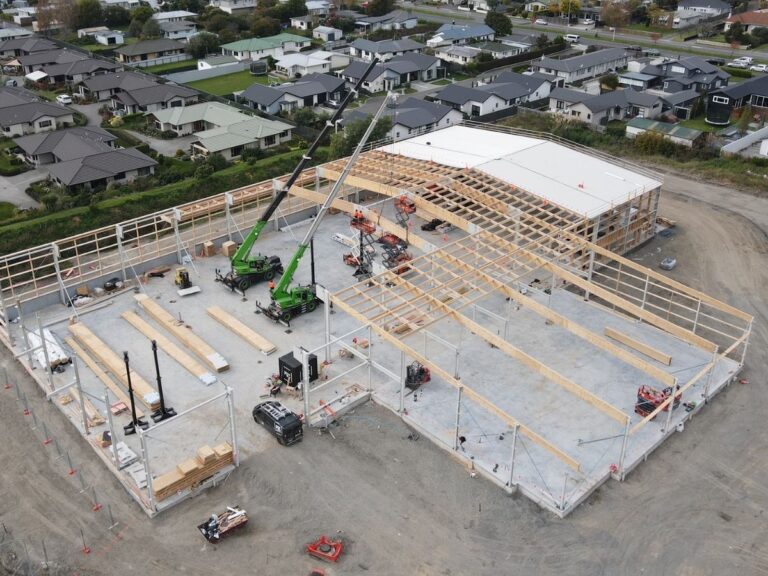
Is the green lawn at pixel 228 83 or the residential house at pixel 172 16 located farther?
the residential house at pixel 172 16

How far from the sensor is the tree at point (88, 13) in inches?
3903

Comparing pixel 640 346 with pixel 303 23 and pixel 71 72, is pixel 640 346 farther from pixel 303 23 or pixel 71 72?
pixel 303 23

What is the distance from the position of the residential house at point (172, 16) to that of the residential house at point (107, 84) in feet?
103

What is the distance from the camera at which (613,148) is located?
56688 mm

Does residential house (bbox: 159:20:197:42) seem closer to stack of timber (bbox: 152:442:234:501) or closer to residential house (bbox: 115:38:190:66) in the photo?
residential house (bbox: 115:38:190:66)

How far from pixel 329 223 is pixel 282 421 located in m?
18.5

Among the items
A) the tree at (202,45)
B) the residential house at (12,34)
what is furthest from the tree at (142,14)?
the tree at (202,45)

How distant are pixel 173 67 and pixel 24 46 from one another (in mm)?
17090

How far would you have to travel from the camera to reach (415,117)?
190ft

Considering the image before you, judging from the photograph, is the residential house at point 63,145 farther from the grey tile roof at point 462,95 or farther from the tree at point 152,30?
the tree at point 152,30

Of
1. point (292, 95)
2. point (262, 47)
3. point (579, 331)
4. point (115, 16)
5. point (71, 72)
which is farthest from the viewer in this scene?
point (115, 16)

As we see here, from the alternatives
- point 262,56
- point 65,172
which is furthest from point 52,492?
point 262,56

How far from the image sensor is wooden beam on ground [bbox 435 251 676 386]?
1016 inches

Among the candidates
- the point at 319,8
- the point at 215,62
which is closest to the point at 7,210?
the point at 215,62
